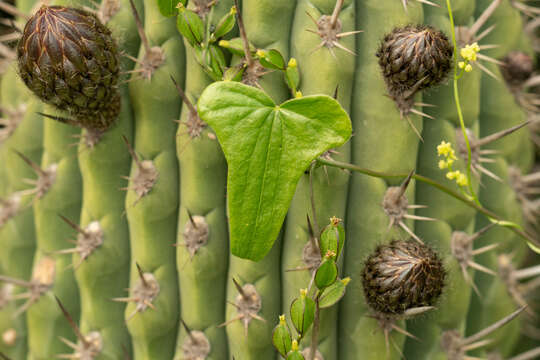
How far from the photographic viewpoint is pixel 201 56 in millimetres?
816

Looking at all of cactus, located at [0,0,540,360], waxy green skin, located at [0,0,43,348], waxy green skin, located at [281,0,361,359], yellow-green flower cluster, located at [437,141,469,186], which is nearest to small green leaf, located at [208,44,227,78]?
cactus, located at [0,0,540,360]

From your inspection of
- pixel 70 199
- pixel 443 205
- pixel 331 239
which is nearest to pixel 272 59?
pixel 331 239

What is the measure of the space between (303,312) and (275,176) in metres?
0.19

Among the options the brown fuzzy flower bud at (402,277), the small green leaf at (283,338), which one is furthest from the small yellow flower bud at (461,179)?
the small green leaf at (283,338)

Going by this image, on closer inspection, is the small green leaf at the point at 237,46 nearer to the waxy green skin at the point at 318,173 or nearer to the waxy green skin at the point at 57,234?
the waxy green skin at the point at 318,173

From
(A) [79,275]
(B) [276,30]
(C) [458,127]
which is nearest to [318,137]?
Result: (B) [276,30]

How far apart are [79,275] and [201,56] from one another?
435mm

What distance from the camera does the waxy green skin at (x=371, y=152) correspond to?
2.77 ft

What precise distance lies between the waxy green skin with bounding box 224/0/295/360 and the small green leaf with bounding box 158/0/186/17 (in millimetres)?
101

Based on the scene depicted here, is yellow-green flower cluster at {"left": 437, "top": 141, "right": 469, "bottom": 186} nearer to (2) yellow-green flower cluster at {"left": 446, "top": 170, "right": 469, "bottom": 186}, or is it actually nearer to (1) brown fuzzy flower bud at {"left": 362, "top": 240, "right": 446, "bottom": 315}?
(2) yellow-green flower cluster at {"left": 446, "top": 170, "right": 469, "bottom": 186}

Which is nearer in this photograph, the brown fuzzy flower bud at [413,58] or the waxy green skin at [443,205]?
the brown fuzzy flower bud at [413,58]

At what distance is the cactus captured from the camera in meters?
0.76

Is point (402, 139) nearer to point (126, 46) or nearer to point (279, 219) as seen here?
point (279, 219)

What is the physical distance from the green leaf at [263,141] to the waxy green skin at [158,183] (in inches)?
8.9
